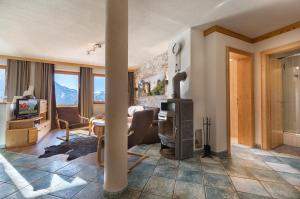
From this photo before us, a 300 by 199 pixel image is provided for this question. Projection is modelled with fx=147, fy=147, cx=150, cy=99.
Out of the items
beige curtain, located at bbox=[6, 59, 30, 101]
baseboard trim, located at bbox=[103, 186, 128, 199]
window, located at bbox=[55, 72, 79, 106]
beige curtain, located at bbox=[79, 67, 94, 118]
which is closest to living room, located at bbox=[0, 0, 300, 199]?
baseboard trim, located at bbox=[103, 186, 128, 199]

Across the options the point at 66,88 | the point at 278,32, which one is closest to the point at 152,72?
the point at 278,32

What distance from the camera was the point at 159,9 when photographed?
233 cm

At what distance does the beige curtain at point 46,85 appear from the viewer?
17.5 ft

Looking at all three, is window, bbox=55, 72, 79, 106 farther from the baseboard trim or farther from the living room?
the baseboard trim

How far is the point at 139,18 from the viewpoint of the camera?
2584 mm

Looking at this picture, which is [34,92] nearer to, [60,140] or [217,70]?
Answer: [60,140]

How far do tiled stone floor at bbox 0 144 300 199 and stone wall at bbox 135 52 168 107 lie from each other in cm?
236

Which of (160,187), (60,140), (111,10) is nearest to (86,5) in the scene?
(111,10)

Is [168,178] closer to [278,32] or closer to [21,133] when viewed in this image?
[278,32]

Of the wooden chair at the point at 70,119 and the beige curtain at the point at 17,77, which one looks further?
the beige curtain at the point at 17,77

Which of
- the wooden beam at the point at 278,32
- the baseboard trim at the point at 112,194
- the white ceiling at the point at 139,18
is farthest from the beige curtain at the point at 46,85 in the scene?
the wooden beam at the point at 278,32

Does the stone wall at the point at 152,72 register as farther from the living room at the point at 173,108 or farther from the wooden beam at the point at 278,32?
the wooden beam at the point at 278,32

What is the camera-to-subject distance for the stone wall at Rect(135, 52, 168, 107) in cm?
441

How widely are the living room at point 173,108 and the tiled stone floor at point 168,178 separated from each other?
0.05 ft
